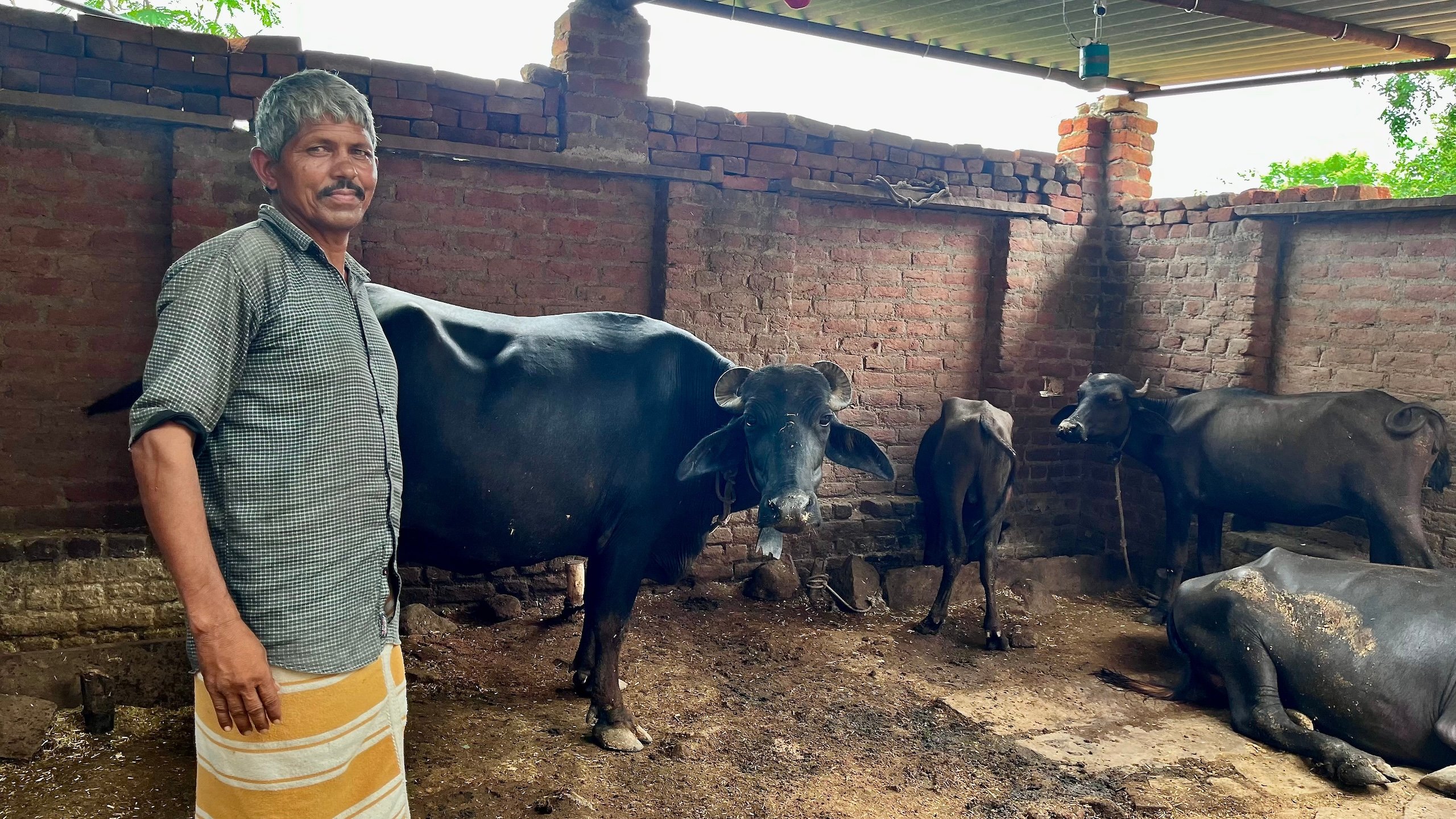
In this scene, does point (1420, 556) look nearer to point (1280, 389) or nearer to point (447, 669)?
point (1280, 389)

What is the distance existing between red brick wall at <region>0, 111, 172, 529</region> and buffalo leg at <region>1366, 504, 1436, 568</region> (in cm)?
661

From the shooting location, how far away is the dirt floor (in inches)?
134

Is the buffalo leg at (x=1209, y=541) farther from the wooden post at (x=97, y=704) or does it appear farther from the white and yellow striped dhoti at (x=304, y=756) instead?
the wooden post at (x=97, y=704)

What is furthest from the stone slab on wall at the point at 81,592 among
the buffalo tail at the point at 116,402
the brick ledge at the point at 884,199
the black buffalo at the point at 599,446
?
the brick ledge at the point at 884,199

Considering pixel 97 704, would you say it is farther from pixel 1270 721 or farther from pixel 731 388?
pixel 1270 721

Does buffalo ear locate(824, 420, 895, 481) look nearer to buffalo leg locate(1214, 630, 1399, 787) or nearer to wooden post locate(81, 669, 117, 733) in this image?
buffalo leg locate(1214, 630, 1399, 787)

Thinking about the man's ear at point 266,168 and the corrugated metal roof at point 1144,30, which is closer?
the man's ear at point 266,168

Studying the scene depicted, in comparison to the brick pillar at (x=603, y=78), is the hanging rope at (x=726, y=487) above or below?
below

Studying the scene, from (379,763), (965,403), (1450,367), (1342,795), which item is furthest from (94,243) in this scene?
(1450,367)

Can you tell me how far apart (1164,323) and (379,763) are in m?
6.66

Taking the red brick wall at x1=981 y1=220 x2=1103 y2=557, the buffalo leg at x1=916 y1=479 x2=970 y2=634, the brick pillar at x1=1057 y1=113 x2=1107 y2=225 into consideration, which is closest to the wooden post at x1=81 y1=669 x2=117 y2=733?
the buffalo leg at x1=916 y1=479 x2=970 y2=634

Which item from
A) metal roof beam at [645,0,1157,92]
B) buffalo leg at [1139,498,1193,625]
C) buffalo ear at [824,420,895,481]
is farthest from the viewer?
buffalo leg at [1139,498,1193,625]

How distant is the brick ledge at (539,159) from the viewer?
5.01m

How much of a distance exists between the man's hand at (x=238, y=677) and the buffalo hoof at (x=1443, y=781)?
413 cm
